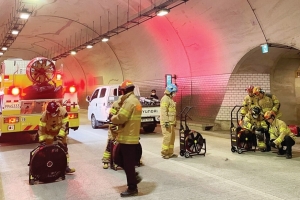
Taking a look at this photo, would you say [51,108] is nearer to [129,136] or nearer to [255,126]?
[129,136]

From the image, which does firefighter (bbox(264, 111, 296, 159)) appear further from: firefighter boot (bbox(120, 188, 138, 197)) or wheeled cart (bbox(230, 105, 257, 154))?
firefighter boot (bbox(120, 188, 138, 197))

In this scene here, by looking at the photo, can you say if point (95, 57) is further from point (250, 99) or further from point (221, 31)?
point (250, 99)

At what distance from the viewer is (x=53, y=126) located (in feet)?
19.0

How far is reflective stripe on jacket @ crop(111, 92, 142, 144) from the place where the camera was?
178 inches

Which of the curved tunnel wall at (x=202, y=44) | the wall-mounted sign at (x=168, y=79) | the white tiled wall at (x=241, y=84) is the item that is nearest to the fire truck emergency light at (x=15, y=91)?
the curved tunnel wall at (x=202, y=44)

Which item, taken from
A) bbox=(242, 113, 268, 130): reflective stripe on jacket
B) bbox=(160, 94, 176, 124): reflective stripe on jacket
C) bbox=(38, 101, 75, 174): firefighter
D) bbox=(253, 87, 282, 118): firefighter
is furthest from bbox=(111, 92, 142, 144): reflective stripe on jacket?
bbox=(253, 87, 282, 118): firefighter

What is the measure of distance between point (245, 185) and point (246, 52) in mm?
6755

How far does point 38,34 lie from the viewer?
21.0m

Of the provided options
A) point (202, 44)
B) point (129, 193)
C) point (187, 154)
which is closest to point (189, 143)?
point (187, 154)

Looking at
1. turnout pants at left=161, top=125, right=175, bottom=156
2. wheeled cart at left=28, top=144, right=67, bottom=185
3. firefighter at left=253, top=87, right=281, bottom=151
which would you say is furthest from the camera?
firefighter at left=253, top=87, right=281, bottom=151

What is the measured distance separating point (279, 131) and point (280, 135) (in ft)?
0.63

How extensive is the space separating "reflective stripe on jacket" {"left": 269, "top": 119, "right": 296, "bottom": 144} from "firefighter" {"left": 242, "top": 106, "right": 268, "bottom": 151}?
0.41m

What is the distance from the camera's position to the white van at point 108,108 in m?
11.9

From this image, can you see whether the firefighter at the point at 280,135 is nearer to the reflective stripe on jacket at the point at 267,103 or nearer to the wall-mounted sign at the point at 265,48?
the reflective stripe on jacket at the point at 267,103
